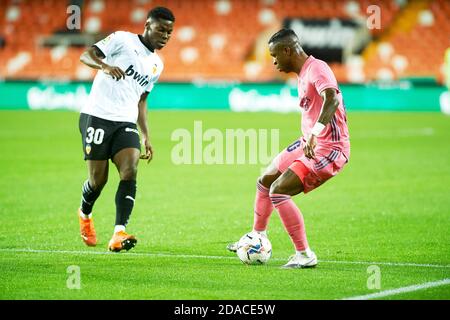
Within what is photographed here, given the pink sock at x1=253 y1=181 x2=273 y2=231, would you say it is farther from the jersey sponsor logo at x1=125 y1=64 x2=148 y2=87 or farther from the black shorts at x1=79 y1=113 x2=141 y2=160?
the jersey sponsor logo at x1=125 y1=64 x2=148 y2=87

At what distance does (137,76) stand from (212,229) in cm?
231

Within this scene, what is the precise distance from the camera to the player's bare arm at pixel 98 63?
27.6 ft

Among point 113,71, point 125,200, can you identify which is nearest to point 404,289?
point 125,200

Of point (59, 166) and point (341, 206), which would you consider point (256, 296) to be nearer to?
point (341, 206)

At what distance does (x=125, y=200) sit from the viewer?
8.64m

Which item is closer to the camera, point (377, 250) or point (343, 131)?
point (343, 131)

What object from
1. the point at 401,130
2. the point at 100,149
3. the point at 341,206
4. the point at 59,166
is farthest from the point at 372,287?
the point at 401,130

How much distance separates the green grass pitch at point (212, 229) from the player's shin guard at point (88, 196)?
1.24ft

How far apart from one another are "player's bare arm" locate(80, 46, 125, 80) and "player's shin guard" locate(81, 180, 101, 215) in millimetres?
1213

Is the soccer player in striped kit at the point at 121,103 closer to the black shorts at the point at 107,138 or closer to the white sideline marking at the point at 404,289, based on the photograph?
the black shorts at the point at 107,138

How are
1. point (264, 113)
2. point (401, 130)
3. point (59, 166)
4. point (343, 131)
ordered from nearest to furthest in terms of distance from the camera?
1. point (343, 131)
2. point (59, 166)
3. point (401, 130)
4. point (264, 113)

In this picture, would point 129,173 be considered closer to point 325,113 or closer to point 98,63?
point 98,63

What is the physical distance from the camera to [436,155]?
1947cm
